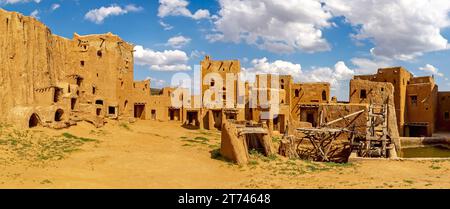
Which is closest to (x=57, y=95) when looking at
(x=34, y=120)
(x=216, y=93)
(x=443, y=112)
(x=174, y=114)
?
(x=34, y=120)

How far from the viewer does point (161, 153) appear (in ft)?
72.1

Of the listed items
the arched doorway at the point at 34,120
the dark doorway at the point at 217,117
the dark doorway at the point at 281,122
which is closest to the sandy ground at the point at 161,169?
the arched doorway at the point at 34,120

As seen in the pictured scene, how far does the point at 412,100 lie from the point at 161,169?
122ft

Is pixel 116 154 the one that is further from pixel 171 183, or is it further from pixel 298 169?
pixel 298 169

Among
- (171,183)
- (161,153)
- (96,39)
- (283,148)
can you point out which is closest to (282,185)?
(171,183)

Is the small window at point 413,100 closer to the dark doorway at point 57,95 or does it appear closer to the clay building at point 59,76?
the clay building at point 59,76

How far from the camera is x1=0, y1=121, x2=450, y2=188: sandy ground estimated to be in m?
14.2

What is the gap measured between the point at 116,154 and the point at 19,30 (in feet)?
55.2

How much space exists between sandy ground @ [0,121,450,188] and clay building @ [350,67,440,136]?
76.9 ft

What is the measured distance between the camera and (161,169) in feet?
57.7

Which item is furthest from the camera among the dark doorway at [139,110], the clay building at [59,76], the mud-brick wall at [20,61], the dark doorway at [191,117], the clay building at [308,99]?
the dark doorway at [139,110]

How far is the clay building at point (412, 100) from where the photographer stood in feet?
136

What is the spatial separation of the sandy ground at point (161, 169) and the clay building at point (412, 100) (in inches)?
923

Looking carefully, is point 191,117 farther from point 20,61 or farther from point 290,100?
point 20,61
